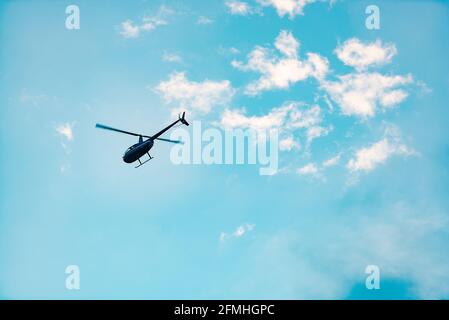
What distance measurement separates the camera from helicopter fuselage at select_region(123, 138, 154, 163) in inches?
2082

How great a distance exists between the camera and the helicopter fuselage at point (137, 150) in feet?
173

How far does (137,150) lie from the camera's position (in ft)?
173

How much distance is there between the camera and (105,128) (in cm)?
4741
